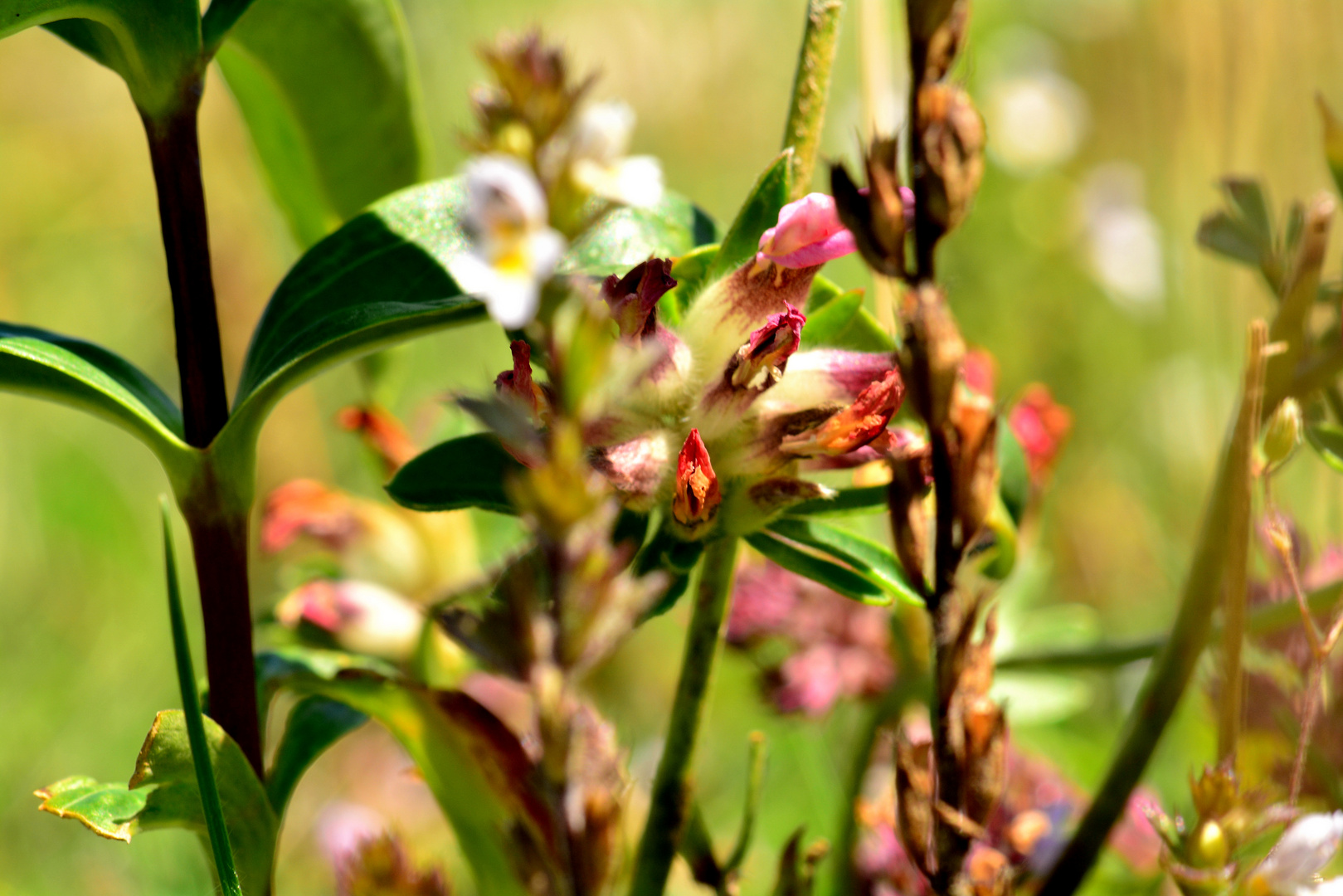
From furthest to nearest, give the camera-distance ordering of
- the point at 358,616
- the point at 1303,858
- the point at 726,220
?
the point at 726,220 → the point at 358,616 → the point at 1303,858

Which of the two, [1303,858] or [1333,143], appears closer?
[1303,858]

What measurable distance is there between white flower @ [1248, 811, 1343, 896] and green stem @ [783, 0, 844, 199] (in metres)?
0.42

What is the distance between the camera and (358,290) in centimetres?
65

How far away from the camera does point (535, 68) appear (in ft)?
1.17

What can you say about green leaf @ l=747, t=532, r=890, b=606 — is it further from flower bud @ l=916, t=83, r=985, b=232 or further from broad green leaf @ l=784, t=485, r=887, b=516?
flower bud @ l=916, t=83, r=985, b=232

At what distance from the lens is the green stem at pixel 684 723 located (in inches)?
25.6

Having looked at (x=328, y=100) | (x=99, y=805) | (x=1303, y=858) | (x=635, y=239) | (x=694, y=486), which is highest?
(x=328, y=100)

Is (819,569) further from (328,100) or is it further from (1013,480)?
(328,100)

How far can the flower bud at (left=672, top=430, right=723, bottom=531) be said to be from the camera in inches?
22.4

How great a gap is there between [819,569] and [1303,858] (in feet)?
0.92

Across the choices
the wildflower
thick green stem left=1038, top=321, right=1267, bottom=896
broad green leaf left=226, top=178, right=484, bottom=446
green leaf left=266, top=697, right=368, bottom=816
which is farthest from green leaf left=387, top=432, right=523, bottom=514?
thick green stem left=1038, top=321, right=1267, bottom=896

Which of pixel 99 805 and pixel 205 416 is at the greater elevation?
pixel 205 416

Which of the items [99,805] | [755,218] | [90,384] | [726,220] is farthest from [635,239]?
[726,220]

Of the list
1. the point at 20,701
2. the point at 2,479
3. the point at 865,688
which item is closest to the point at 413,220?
the point at 865,688
